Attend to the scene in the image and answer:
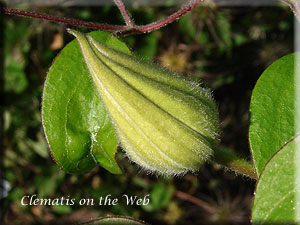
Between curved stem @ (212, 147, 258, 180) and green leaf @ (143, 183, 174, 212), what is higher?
curved stem @ (212, 147, 258, 180)

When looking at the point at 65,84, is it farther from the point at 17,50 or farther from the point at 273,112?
the point at 17,50

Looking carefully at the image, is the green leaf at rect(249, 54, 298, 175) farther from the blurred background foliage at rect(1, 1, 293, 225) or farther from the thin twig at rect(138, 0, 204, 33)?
the blurred background foliage at rect(1, 1, 293, 225)

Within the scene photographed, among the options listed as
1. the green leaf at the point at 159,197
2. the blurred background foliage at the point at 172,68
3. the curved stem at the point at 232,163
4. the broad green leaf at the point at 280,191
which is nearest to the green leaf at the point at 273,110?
the curved stem at the point at 232,163

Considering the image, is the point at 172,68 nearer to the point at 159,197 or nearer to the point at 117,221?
the point at 159,197

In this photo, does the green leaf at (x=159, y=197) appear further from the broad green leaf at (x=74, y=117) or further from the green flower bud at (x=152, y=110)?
the green flower bud at (x=152, y=110)

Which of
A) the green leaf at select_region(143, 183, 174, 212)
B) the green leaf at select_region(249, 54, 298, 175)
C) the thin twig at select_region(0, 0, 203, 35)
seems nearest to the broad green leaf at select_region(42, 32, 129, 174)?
the thin twig at select_region(0, 0, 203, 35)
